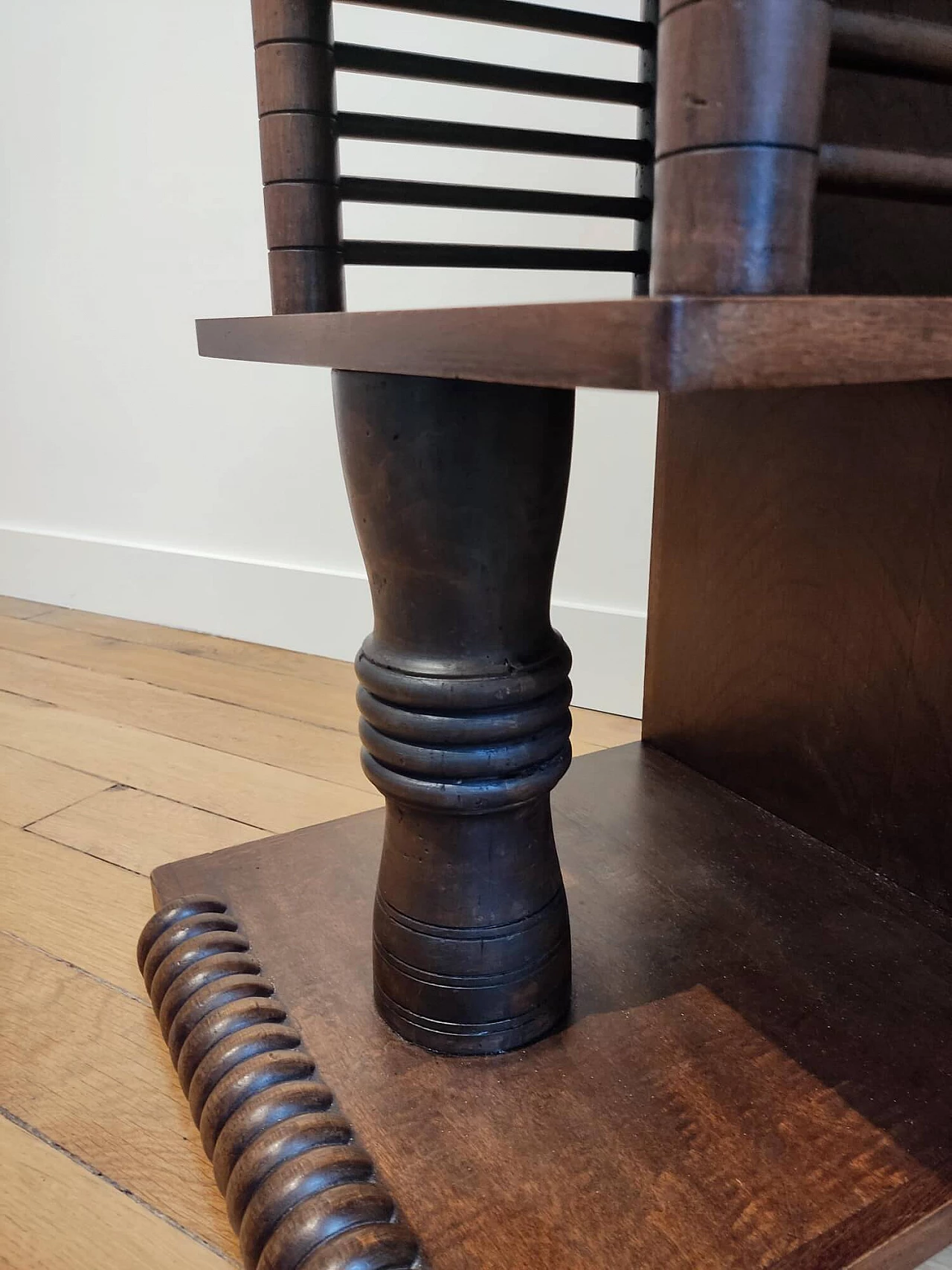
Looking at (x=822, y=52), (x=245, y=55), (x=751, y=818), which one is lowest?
(x=751, y=818)

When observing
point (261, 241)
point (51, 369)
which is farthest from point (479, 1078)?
point (51, 369)

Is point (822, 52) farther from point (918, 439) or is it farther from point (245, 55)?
point (245, 55)

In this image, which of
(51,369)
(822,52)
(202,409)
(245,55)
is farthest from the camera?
(51,369)

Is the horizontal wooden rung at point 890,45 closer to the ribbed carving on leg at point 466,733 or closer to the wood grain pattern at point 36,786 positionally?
the ribbed carving on leg at point 466,733

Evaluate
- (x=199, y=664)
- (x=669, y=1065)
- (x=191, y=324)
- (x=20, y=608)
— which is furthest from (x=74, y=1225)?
(x=20, y=608)

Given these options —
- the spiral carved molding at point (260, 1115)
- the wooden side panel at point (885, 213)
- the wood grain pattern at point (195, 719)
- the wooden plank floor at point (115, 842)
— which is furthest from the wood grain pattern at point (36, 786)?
the wooden side panel at point (885, 213)

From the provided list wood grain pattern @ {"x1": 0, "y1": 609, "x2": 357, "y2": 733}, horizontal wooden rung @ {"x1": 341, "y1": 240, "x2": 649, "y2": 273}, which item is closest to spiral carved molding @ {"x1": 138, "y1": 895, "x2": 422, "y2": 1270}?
horizontal wooden rung @ {"x1": 341, "y1": 240, "x2": 649, "y2": 273}

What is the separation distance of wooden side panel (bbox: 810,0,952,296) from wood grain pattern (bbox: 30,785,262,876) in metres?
0.65

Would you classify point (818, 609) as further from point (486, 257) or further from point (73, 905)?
point (73, 905)

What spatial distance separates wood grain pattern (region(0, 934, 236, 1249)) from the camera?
20.2 inches

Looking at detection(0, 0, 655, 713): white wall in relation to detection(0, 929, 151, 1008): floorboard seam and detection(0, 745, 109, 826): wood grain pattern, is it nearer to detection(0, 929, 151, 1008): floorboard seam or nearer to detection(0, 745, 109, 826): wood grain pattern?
detection(0, 745, 109, 826): wood grain pattern

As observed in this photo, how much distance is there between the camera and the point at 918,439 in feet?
2.02

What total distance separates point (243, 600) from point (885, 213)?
1.04 meters

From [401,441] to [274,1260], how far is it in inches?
13.5
